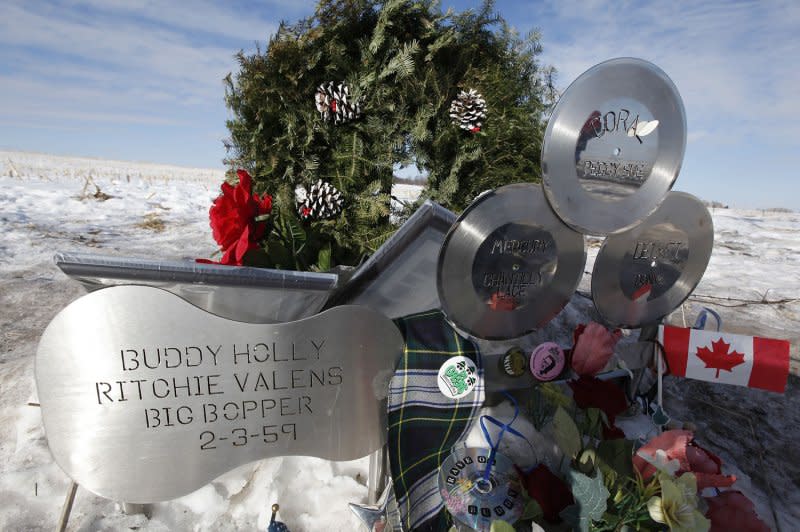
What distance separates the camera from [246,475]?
167 centimetres

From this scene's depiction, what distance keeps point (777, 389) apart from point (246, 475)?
2.09 m

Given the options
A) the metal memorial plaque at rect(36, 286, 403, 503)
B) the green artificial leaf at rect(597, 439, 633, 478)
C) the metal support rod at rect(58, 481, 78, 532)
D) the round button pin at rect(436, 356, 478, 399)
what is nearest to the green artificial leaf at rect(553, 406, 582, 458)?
the green artificial leaf at rect(597, 439, 633, 478)

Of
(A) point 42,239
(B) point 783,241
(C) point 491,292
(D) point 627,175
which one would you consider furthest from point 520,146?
(B) point 783,241

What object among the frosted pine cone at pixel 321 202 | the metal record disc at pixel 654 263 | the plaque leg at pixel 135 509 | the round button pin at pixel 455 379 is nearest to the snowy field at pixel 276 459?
the plaque leg at pixel 135 509

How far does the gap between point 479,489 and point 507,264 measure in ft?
2.34

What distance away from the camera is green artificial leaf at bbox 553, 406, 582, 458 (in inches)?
47.2

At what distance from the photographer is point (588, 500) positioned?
1019 mm

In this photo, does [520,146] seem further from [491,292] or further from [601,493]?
[601,493]

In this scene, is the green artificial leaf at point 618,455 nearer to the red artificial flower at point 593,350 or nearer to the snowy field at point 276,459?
the red artificial flower at point 593,350

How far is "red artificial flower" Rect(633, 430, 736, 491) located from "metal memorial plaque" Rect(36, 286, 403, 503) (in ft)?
2.59

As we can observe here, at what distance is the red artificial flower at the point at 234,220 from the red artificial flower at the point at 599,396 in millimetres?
1362

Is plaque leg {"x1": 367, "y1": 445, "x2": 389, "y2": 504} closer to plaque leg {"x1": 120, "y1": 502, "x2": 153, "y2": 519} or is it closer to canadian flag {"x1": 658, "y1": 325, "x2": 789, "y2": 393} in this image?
plaque leg {"x1": 120, "y1": 502, "x2": 153, "y2": 519}

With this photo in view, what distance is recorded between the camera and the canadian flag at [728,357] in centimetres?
161

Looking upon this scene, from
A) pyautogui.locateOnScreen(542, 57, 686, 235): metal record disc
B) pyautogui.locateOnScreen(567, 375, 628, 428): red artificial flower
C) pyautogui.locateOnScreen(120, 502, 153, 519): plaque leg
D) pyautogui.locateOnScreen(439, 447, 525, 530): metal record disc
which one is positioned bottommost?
pyautogui.locateOnScreen(120, 502, 153, 519): plaque leg
